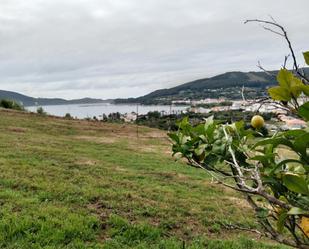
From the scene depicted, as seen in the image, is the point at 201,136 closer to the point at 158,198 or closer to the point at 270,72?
the point at 270,72

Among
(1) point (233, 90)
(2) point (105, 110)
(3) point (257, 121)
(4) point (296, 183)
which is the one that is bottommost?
(2) point (105, 110)

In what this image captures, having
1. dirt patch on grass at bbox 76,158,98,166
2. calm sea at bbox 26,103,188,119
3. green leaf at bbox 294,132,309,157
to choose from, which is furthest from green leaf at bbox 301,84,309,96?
dirt patch on grass at bbox 76,158,98,166

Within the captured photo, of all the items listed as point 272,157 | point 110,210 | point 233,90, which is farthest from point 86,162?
point 272,157

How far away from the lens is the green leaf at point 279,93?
93cm

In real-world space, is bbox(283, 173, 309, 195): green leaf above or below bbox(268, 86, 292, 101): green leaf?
below

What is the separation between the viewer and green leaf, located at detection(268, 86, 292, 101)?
3.05 feet

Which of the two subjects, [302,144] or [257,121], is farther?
[257,121]

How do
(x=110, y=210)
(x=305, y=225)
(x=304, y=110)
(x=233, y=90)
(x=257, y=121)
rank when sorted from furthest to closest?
(x=110, y=210) → (x=233, y=90) → (x=257, y=121) → (x=305, y=225) → (x=304, y=110)

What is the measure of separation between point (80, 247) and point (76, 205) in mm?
1404

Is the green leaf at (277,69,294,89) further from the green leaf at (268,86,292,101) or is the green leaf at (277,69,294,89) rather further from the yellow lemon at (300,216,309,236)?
the yellow lemon at (300,216,309,236)

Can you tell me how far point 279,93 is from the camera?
0.94 m

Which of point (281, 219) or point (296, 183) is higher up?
point (296, 183)

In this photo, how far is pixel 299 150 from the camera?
91 centimetres

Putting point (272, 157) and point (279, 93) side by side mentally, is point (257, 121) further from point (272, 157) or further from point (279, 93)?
point (279, 93)
